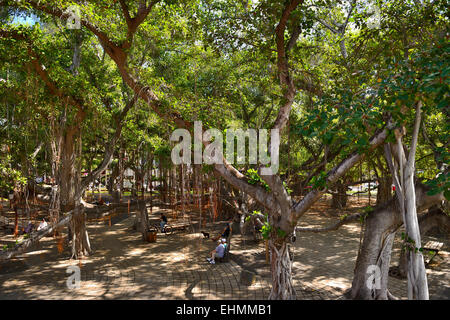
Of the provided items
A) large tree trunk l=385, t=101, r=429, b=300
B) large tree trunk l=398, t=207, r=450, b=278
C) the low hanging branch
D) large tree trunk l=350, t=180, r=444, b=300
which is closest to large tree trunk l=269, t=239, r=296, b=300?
the low hanging branch

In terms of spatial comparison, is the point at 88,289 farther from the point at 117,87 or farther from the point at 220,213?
the point at 220,213

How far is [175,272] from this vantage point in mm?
7766

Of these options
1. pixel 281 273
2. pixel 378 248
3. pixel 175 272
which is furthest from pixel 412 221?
pixel 175 272

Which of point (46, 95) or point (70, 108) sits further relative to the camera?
point (70, 108)

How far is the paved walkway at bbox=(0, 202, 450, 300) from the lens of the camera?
6406 millimetres

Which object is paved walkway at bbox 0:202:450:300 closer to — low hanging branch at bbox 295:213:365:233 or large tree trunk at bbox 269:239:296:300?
large tree trunk at bbox 269:239:296:300

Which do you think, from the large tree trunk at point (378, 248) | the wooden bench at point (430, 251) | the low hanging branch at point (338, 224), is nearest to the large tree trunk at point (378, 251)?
the large tree trunk at point (378, 248)

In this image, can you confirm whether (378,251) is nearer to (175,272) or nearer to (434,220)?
(434,220)

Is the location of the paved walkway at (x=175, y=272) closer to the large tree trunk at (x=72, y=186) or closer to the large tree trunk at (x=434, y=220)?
the large tree trunk at (x=72, y=186)

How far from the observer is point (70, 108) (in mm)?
7930

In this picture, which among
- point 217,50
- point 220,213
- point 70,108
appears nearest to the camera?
point 217,50

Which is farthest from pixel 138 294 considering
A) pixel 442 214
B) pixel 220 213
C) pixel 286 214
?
pixel 220 213

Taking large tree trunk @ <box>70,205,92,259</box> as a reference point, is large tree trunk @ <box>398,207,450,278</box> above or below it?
above

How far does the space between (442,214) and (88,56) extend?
1018 centimetres
